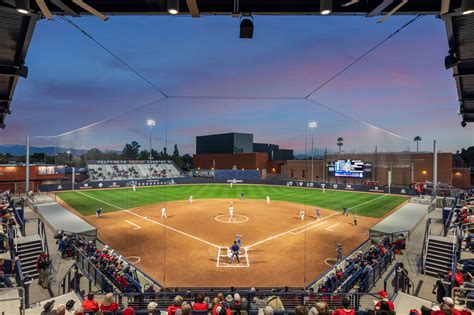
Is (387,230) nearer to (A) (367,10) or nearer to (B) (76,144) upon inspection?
(A) (367,10)

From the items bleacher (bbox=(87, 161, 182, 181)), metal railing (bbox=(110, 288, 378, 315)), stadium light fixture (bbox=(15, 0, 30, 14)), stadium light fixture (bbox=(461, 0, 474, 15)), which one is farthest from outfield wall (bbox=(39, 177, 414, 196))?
stadium light fixture (bbox=(15, 0, 30, 14))

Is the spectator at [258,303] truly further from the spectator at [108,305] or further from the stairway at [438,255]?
the stairway at [438,255]

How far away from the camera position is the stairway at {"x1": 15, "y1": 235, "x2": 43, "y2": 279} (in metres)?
13.1

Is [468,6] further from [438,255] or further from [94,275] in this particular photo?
[94,275]

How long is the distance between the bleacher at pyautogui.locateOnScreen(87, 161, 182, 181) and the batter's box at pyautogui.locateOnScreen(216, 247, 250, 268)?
45.9 metres

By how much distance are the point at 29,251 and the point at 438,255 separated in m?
22.2

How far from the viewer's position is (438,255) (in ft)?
44.0

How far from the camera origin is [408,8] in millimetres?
5082

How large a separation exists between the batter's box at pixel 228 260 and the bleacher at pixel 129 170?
151 feet

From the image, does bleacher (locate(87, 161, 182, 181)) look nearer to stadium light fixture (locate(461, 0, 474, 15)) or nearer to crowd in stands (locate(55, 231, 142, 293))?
crowd in stands (locate(55, 231, 142, 293))

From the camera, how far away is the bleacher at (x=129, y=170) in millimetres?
59281

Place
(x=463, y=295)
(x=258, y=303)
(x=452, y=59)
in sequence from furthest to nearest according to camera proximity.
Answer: (x=463, y=295), (x=258, y=303), (x=452, y=59)

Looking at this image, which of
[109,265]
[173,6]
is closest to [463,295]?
[173,6]

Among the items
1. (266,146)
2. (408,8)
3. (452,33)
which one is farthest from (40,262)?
(266,146)
